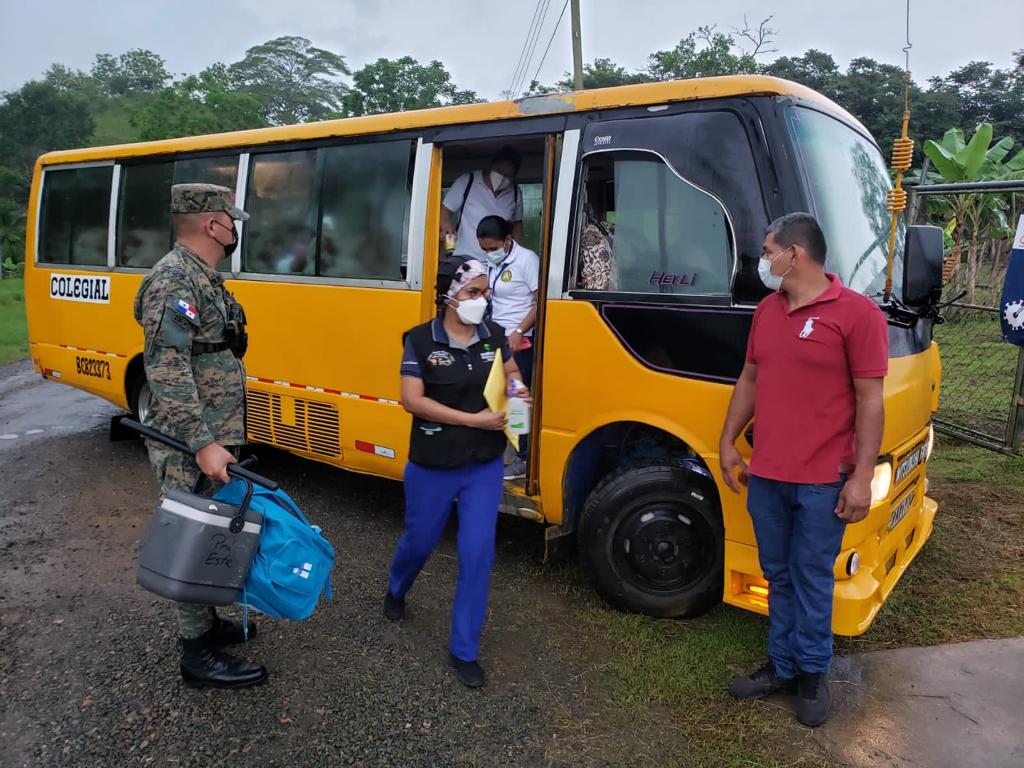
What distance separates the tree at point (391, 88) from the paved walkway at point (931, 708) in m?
46.3

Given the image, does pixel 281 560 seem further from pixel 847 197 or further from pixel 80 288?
pixel 80 288

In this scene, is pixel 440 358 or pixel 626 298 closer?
pixel 440 358

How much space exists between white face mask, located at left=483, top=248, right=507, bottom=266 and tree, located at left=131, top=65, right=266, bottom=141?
36.2 m

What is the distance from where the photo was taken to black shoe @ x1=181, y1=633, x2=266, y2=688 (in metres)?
3.24

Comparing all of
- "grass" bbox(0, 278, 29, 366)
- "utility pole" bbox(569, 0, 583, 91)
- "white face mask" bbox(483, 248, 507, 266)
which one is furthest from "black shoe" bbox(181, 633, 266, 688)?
"utility pole" bbox(569, 0, 583, 91)

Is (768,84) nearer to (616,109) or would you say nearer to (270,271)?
A: (616,109)

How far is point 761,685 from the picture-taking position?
3.27 meters

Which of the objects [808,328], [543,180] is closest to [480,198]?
[543,180]

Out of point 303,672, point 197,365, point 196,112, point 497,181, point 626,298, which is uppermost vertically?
point 196,112

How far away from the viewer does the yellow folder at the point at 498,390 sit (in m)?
3.24

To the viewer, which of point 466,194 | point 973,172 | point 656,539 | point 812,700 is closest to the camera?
point 812,700

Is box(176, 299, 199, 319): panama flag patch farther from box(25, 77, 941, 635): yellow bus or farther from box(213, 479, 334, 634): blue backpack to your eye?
box(25, 77, 941, 635): yellow bus

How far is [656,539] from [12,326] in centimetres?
1807

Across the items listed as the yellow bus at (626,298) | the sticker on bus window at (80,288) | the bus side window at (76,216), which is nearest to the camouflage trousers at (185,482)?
the yellow bus at (626,298)
